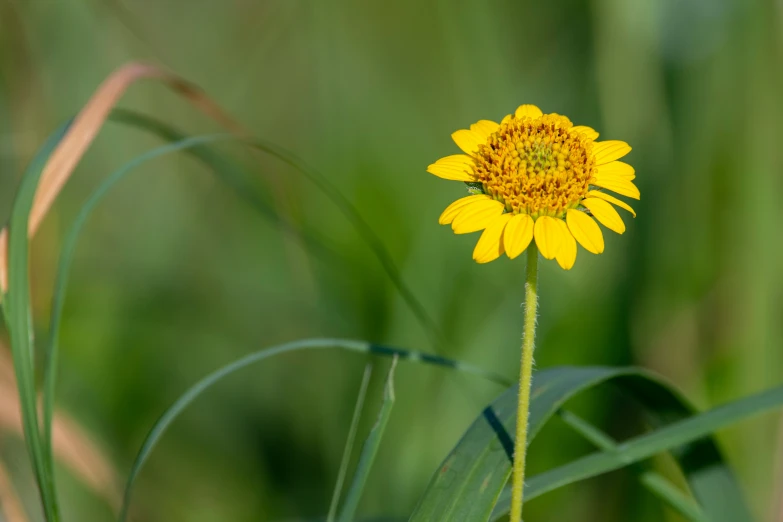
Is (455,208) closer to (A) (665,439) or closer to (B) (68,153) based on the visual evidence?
(A) (665,439)

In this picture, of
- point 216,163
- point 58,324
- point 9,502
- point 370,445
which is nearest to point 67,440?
point 9,502

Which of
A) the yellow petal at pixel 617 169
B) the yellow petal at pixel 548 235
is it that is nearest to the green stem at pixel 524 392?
the yellow petal at pixel 548 235

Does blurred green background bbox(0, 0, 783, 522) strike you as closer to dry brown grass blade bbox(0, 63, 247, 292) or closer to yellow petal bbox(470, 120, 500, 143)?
dry brown grass blade bbox(0, 63, 247, 292)

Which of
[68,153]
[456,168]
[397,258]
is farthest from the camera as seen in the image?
[397,258]

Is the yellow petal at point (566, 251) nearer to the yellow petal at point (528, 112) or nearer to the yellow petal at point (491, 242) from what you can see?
the yellow petal at point (491, 242)

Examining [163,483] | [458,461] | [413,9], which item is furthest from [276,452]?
[413,9]

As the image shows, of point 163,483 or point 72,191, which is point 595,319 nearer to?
point 163,483

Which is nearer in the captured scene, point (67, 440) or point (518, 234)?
point (518, 234)
